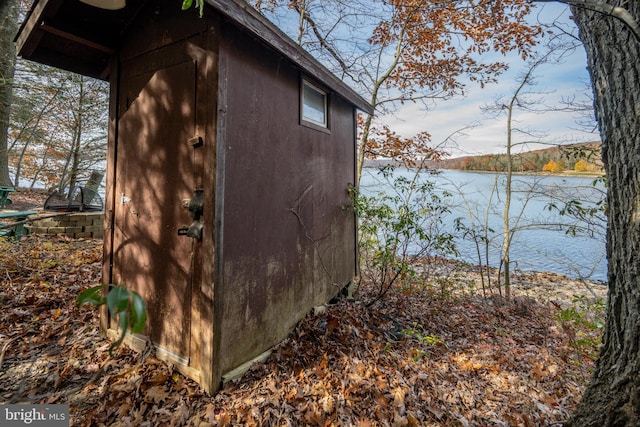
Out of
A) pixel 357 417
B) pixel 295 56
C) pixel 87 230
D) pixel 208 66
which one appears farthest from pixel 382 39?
pixel 357 417

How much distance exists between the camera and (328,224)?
4.52 meters

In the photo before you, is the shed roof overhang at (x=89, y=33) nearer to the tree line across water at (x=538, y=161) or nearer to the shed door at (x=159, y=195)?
the shed door at (x=159, y=195)

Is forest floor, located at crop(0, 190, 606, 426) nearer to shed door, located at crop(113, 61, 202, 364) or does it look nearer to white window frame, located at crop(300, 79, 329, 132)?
shed door, located at crop(113, 61, 202, 364)

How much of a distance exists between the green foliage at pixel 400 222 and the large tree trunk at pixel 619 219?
10.2ft

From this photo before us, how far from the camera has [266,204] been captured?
317 centimetres

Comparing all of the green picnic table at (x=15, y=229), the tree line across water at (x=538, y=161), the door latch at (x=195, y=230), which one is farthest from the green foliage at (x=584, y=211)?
the green picnic table at (x=15, y=229)

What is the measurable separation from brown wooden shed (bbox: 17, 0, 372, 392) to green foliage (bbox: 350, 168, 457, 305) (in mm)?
1839

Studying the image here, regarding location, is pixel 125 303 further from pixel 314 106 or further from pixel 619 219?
pixel 314 106

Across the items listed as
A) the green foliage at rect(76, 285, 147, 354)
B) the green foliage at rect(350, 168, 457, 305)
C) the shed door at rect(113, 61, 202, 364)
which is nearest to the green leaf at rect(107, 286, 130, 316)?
the green foliage at rect(76, 285, 147, 354)

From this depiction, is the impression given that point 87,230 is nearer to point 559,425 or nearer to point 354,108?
point 354,108

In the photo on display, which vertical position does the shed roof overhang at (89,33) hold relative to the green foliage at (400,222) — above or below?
above

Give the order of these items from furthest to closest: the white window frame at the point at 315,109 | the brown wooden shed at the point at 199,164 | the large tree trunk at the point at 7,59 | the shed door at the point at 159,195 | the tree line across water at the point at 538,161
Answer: the large tree trunk at the point at 7,59
the tree line across water at the point at 538,161
the white window frame at the point at 315,109
the shed door at the point at 159,195
the brown wooden shed at the point at 199,164

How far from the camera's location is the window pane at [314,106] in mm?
3963

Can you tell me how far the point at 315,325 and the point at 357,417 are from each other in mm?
1368
